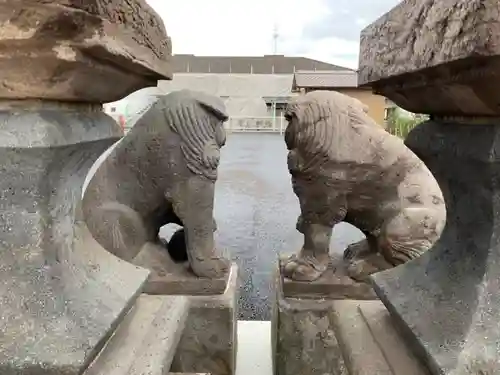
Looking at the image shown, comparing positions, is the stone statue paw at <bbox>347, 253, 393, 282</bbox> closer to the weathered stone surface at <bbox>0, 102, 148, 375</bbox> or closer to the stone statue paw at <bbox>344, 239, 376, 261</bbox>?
the stone statue paw at <bbox>344, 239, 376, 261</bbox>

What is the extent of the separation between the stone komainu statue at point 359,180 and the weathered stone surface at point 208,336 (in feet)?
0.92

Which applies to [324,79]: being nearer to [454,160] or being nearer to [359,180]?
[359,180]

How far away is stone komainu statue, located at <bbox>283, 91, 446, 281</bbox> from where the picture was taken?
5.57ft

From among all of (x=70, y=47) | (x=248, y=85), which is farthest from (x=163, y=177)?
(x=248, y=85)

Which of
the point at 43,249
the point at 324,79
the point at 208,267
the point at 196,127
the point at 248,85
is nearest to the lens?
the point at 43,249

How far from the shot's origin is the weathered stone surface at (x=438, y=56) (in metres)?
0.72

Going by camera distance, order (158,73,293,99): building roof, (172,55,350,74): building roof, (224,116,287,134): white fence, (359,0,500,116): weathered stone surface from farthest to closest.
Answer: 1. (172,55,350,74): building roof
2. (158,73,293,99): building roof
3. (224,116,287,134): white fence
4. (359,0,500,116): weathered stone surface

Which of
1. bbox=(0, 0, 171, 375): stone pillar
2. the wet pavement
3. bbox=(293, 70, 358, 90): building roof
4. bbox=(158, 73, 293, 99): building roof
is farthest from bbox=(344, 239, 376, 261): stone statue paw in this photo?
bbox=(158, 73, 293, 99): building roof

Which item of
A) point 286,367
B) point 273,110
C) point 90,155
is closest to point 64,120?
A: point 90,155

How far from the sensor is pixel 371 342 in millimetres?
1155

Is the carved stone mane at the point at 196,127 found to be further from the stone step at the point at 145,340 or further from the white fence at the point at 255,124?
the white fence at the point at 255,124

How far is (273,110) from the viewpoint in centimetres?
1384

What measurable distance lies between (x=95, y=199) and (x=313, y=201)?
2.27 ft

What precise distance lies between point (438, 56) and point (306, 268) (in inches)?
43.0
